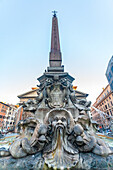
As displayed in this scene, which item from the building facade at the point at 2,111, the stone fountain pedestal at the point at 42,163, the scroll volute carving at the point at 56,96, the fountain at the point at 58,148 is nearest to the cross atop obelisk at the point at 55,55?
the scroll volute carving at the point at 56,96

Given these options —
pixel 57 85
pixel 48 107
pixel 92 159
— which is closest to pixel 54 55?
pixel 57 85

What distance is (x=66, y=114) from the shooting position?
349 cm

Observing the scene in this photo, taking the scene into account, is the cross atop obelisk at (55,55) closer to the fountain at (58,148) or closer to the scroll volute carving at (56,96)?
the scroll volute carving at (56,96)

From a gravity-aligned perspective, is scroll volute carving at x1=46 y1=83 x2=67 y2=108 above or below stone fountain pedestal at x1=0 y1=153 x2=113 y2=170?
above

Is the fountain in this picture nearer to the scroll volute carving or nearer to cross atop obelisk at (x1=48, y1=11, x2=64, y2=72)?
the scroll volute carving

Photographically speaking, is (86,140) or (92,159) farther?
(86,140)

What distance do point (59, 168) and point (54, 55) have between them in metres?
6.69

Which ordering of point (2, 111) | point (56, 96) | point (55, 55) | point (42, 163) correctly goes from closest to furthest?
point (42, 163), point (56, 96), point (55, 55), point (2, 111)

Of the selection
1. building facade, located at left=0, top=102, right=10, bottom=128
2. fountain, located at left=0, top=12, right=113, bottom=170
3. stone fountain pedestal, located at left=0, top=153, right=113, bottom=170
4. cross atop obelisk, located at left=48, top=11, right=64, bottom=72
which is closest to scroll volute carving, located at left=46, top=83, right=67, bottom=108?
fountain, located at left=0, top=12, right=113, bottom=170

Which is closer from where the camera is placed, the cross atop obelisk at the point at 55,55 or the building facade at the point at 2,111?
the cross atop obelisk at the point at 55,55

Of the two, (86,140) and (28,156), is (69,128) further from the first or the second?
(28,156)

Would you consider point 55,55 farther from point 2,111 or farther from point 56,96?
point 2,111

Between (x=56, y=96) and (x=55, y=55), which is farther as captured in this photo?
(x=55, y=55)

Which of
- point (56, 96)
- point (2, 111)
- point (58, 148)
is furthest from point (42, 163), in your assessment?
point (2, 111)
